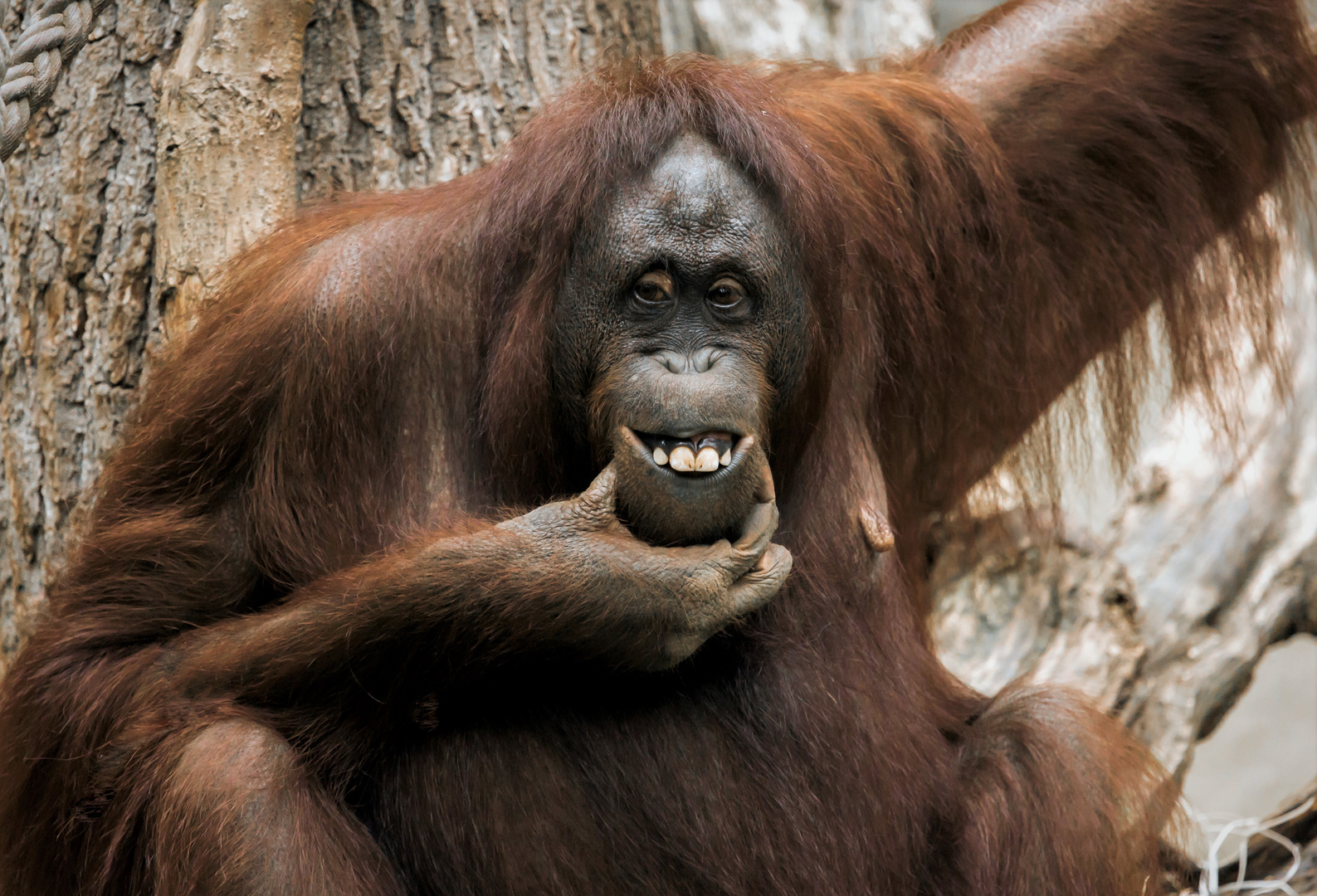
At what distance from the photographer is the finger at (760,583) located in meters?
2.16

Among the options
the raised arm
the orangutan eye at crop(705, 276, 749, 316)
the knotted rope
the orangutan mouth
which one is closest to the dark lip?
the orangutan mouth

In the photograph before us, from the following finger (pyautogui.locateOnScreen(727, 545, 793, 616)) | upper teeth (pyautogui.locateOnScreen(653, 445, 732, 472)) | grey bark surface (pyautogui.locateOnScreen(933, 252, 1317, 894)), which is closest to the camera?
upper teeth (pyautogui.locateOnScreen(653, 445, 732, 472))

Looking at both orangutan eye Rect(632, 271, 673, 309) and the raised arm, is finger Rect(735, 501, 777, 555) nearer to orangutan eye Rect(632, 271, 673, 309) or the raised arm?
orangutan eye Rect(632, 271, 673, 309)

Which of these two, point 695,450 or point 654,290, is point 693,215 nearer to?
point 654,290

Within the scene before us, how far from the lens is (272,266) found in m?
2.49

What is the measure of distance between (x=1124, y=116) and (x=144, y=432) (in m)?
2.22

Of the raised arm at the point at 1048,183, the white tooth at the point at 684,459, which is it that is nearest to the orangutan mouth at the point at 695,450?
the white tooth at the point at 684,459

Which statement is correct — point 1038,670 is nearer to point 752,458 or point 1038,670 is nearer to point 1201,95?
point 1201,95

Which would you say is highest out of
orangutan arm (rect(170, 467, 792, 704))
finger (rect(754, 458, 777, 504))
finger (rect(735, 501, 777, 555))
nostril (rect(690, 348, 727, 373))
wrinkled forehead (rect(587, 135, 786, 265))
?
wrinkled forehead (rect(587, 135, 786, 265))

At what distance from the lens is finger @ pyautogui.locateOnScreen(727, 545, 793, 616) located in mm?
2162

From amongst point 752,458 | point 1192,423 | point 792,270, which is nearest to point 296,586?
point 752,458

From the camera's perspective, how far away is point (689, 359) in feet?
7.01

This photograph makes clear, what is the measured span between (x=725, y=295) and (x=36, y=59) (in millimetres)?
1281

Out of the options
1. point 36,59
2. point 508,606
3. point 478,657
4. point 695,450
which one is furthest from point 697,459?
point 36,59
